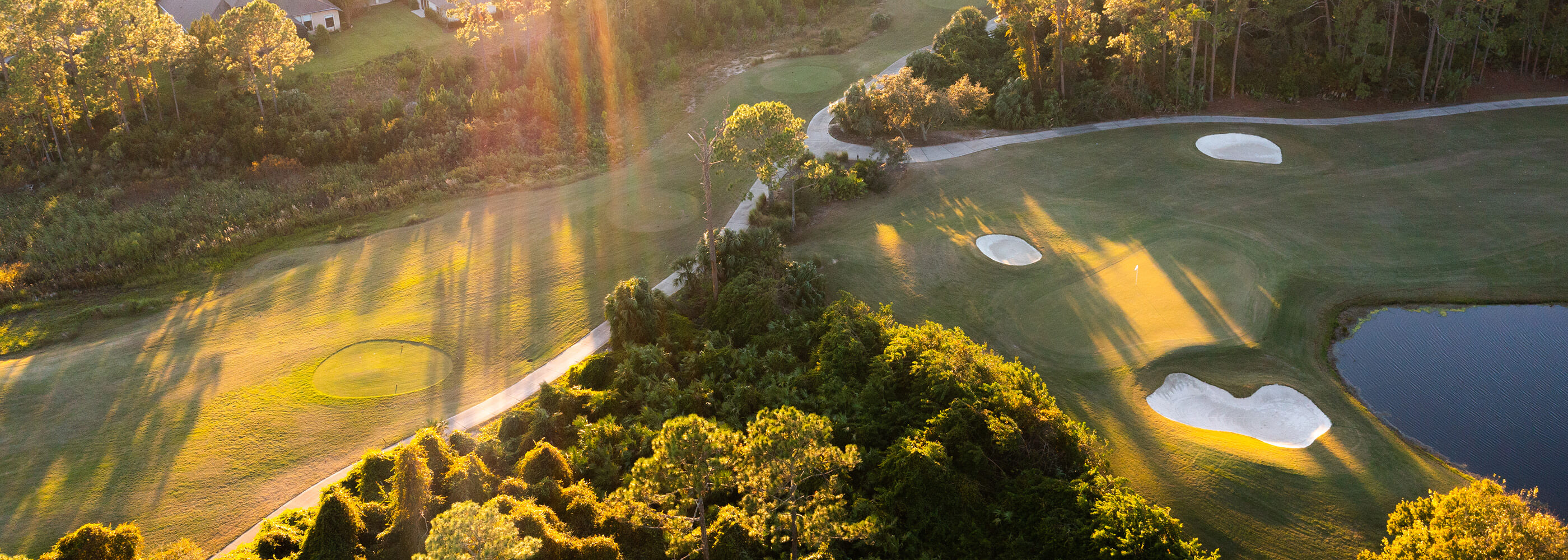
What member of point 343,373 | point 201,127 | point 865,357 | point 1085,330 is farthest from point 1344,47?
point 201,127

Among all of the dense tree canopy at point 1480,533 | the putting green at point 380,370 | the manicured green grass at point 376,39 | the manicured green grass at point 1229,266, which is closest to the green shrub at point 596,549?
the putting green at point 380,370

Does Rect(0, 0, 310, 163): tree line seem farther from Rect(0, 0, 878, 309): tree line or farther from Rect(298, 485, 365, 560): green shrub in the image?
Rect(298, 485, 365, 560): green shrub

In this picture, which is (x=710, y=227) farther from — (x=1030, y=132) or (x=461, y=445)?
(x=1030, y=132)

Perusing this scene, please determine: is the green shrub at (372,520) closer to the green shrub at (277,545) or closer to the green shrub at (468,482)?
the green shrub at (468,482)

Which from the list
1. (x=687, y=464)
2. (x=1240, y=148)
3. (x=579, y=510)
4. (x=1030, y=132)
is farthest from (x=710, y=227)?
(x=1240, y=148)

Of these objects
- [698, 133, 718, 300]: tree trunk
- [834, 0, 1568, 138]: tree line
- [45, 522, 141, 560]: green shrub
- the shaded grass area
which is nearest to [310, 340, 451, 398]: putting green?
the shaded grass area
